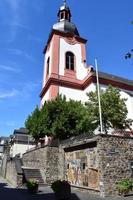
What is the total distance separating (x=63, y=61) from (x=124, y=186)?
24.8m

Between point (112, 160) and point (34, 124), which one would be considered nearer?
point (112, 160)

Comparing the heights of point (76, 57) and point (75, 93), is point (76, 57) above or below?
above

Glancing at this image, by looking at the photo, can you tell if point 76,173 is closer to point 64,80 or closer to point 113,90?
point 113,90

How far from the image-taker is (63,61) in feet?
124

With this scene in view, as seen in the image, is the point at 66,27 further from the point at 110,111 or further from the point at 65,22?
the point at 110,111

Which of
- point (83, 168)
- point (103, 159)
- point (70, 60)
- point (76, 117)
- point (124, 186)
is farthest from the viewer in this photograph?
point (70, 60)

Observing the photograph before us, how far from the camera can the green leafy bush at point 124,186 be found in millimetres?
16375

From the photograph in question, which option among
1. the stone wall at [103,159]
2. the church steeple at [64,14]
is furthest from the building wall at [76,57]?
the stone wall at [103,159]

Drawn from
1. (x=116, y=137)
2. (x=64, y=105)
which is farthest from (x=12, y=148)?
(x=116, y=137)

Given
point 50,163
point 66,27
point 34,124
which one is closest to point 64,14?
point 66,27

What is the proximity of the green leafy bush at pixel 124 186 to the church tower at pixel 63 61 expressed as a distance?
18.5 metres

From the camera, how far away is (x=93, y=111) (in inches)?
1024

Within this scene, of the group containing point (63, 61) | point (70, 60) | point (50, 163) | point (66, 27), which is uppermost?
point (66, 27)

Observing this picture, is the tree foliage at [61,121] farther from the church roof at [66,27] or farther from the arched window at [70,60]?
the church roof at [66,27]
